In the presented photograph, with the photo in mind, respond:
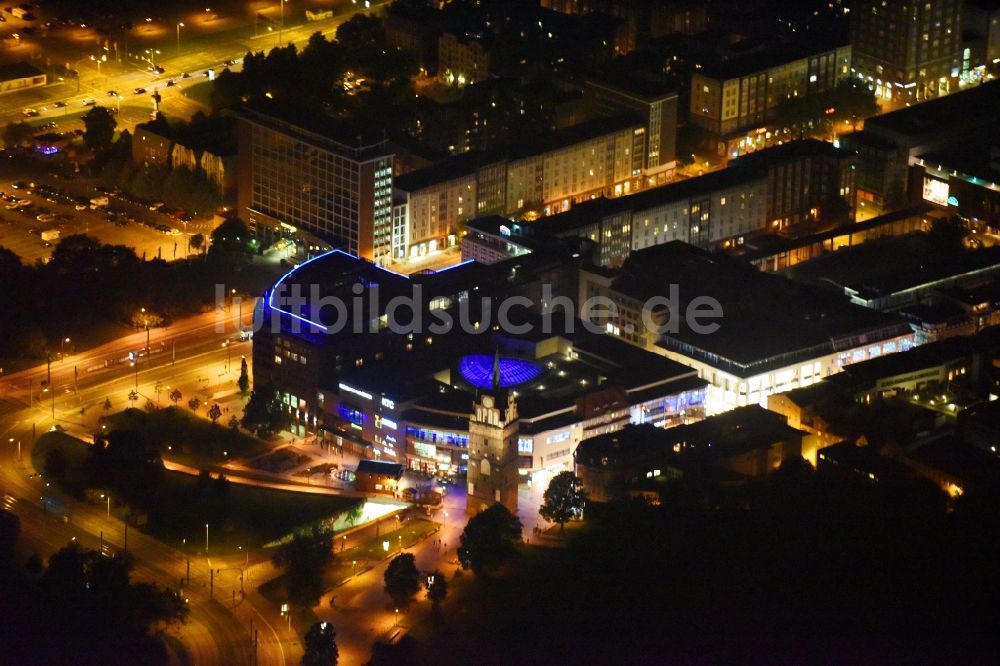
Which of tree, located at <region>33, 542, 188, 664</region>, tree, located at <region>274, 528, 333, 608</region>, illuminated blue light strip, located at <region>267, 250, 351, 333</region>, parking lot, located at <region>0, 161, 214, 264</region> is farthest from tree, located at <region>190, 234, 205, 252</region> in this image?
tree, located at <region>33, 542, 188, 664</region>

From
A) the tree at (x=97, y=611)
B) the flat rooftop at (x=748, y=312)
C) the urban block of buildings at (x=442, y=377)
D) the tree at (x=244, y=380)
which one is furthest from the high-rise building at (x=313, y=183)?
the tree at (x=97, y=611)

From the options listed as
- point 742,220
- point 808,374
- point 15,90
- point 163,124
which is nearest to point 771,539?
point 808,374

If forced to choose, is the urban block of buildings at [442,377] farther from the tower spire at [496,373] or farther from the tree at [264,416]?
the tree at [264,416]

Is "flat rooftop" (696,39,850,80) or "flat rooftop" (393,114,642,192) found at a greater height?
"flat rooftop" (696,39,850,80)

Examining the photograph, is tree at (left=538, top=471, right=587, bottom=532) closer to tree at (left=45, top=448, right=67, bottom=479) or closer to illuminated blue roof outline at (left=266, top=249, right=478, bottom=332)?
illuminated blue roof outline at (left=266, top=249, right=478, bottom=332)

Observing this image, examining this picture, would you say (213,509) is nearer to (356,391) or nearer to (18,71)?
(356,391)

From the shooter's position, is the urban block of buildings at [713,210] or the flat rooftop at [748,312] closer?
the flat rooftop at [748,312]
